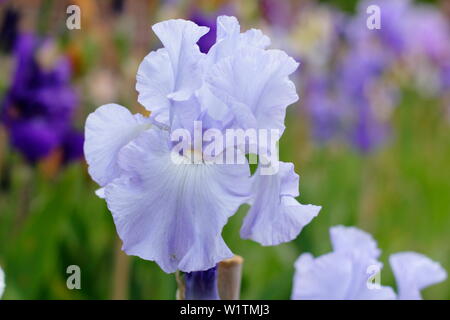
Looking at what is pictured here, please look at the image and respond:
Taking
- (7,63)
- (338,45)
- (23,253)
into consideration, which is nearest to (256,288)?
(23,253)

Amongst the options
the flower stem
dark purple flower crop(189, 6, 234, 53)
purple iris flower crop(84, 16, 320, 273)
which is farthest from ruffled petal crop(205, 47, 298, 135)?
dark purple flower crop(189, 6, 234, 53)

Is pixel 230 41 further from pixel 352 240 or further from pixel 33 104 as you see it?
pixel 33 104

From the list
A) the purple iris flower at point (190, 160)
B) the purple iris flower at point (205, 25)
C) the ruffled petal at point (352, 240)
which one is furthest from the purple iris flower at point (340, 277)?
the purple iris flower at point (205, 25)

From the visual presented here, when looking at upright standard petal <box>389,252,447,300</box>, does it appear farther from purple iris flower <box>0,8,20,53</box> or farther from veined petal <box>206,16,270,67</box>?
purple iris flower <box>0,8,20,53</box>

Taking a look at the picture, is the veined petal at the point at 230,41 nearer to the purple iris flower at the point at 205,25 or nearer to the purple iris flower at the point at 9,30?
the purple iris flower at the point at 205,25

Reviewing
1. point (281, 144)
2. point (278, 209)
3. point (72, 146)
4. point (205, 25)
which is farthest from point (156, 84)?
point (281, 144)
